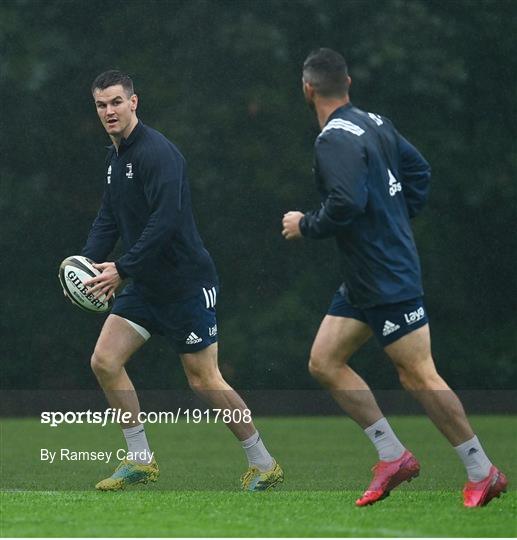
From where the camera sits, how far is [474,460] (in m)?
5.12

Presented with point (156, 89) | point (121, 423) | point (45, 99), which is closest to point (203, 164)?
point (156, 89)

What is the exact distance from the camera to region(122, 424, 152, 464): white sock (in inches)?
245

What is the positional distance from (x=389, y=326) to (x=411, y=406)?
4.68 m

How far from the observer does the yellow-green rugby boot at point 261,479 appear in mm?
6133

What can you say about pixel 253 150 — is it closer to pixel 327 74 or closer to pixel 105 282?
pixel 105 282

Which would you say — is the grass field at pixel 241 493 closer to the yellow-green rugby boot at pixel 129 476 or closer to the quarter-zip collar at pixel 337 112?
the yellow-green rugby boot at pixel 129 476

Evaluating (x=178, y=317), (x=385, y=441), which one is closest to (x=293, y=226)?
(x=385, y=441)

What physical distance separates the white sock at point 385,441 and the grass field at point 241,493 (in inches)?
7.5

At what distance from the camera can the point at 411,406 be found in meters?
9.69

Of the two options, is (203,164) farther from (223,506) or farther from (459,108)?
(223,506)

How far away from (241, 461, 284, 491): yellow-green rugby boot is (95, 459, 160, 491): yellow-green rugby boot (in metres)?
0.42

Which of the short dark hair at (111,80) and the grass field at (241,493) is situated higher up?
the short dark hair at (111,80)

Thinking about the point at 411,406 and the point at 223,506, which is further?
the point at 411,406

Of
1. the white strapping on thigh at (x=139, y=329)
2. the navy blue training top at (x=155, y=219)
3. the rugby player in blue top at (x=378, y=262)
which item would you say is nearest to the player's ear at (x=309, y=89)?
the rugby player in blue top at (x=378, y=262)
